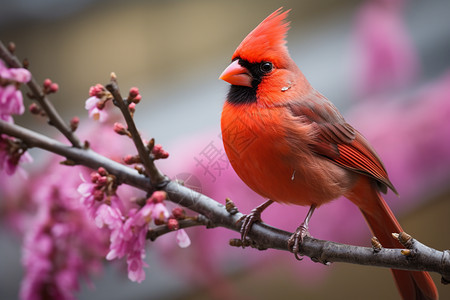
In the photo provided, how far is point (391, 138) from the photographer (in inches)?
66.1

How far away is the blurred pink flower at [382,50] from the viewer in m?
1.69

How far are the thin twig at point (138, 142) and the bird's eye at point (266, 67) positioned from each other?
0.74 feet

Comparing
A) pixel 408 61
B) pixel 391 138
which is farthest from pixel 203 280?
pixel 408 61

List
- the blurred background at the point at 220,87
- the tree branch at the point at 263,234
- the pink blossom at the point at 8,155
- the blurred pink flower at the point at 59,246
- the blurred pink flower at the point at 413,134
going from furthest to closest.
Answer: the blurred pink flower at the point at 413,134 < the blurred background at the point at 220,87 < the blurred pink flower at the point at 59,246 < the pink blossom at the point at 8,155 < the tree branch at the point at 263,234

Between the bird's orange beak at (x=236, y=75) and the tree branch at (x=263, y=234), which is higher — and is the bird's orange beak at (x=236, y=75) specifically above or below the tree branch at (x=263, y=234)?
above

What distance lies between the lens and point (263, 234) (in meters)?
0.86

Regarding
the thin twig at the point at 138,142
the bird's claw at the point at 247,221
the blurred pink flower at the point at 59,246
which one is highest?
the thin twig at the point at 138,142

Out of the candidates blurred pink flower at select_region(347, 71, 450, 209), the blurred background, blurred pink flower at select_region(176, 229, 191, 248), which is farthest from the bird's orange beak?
blurred pink flower at select_region(347, 71, 450, 209)

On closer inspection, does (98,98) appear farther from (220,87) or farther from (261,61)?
(220,87)

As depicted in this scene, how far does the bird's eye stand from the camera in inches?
30.3

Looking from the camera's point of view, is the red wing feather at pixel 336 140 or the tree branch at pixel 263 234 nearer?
the tree branch at pixel 263 234

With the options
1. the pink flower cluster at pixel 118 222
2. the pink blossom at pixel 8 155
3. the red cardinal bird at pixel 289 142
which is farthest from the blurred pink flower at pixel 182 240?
the pink blossom at pixel 8 155

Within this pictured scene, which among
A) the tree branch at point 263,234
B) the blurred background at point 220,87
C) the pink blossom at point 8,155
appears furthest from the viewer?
the blurred background at point 220,87

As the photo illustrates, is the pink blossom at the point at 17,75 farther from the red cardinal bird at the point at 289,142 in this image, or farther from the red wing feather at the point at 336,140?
the red wing feather at the point at 336,140
